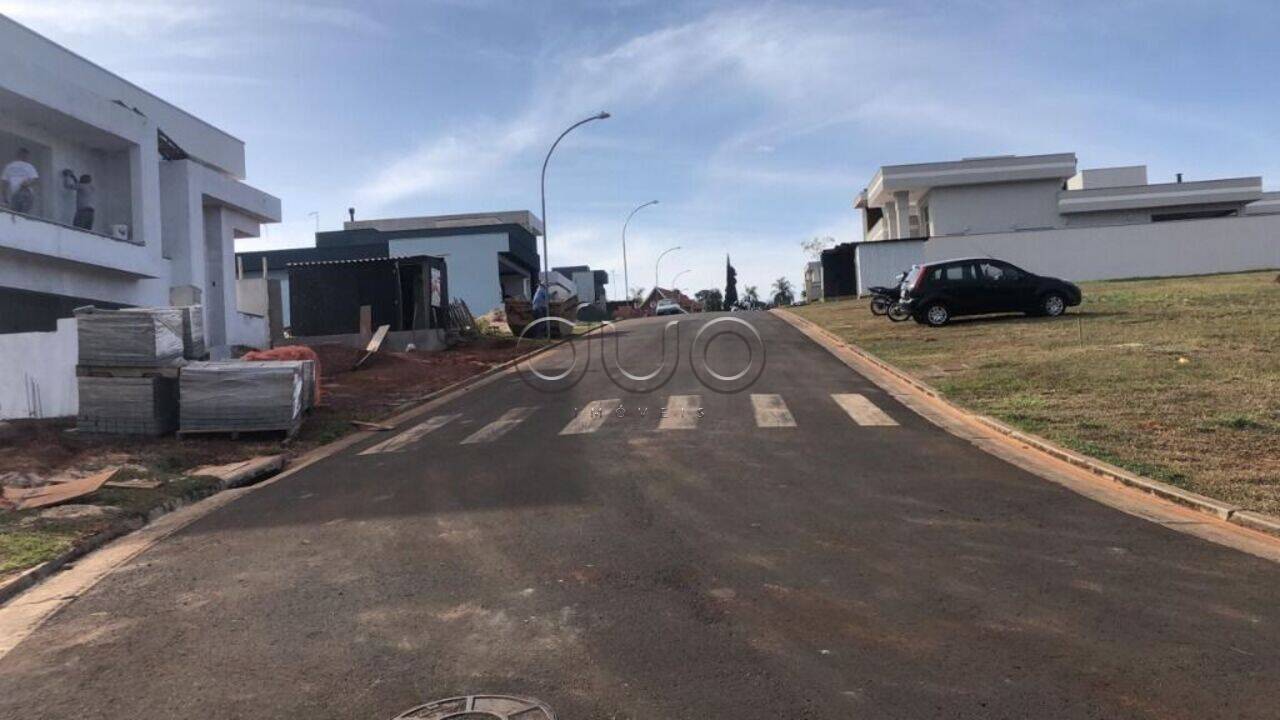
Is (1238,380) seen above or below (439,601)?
above

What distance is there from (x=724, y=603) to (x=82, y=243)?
18.4m

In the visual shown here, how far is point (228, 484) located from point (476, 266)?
151 ft

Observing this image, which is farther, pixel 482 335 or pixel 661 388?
pixel 482 335

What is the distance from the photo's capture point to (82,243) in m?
18.6

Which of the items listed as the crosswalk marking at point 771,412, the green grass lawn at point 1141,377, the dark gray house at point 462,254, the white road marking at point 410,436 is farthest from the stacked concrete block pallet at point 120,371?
the dark gray house at point 462,254

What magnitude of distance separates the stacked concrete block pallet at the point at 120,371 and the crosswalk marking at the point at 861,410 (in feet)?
32.0

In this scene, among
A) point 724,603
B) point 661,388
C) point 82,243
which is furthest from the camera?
point 82,243

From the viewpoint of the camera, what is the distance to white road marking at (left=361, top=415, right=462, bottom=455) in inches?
484

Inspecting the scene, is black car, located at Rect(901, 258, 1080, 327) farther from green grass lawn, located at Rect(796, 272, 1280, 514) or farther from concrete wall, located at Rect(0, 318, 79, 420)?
concrete wall, located at Rect(0, 318, 79, 420)

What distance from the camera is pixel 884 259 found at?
43.6 metres

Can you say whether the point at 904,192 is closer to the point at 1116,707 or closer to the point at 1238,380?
the point at 1238,380

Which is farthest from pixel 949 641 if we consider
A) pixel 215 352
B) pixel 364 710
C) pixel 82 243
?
pixel 215 352

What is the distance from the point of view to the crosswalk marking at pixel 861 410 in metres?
12.0

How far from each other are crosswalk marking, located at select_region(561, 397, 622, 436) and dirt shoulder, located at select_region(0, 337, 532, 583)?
147 inches
